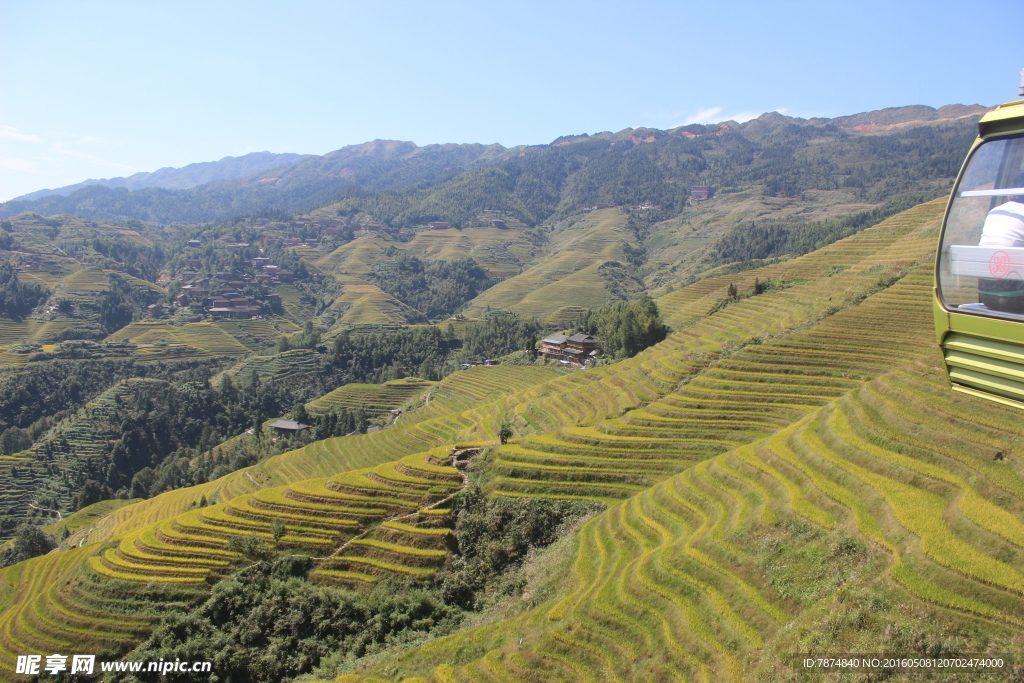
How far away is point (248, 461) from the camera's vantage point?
6362cm

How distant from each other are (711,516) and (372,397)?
6580cm

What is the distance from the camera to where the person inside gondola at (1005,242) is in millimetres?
4910

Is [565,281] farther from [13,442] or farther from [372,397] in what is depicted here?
[13,442]

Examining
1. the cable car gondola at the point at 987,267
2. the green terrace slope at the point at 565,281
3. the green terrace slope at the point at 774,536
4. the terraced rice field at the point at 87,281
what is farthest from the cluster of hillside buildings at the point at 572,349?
the terraced rice field at the point at 87,281

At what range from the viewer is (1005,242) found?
5.07 m

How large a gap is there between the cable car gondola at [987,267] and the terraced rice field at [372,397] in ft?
240

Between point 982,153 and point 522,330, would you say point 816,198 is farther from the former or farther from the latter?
point 982,153

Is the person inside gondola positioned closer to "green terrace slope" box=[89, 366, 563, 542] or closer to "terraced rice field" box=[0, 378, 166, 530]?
"green terrace slope" box=[89, 366, 563, 542]

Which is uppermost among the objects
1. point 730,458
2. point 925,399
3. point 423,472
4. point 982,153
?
point 982,153

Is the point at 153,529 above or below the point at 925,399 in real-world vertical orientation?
below

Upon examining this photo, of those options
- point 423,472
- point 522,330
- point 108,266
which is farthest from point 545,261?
point 423,472

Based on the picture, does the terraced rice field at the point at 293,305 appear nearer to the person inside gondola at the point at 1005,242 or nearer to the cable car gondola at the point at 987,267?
the cable car gondola at the point at 987,267

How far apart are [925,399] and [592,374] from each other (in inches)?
1111

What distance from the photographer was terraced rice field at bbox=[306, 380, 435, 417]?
3049 inches
